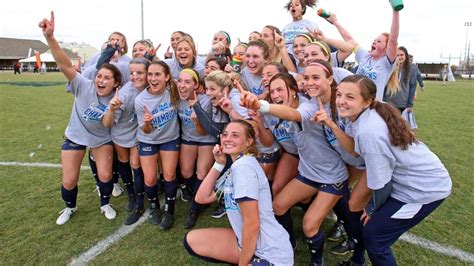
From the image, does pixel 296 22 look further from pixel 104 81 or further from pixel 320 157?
pixel 104 81

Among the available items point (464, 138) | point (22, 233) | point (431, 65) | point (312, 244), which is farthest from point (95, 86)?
point (431, 65)

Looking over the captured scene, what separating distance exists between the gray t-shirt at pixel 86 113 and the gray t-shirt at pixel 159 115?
1.50 feet

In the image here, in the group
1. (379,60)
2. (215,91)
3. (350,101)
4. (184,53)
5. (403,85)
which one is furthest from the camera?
(403,85)

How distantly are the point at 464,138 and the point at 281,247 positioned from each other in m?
7.97

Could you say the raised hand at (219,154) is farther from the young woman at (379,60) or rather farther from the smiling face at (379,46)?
the smiling face at (379,46)

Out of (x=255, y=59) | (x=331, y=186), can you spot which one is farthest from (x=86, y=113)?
(x=331, y=186)

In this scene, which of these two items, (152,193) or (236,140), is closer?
(236,140)

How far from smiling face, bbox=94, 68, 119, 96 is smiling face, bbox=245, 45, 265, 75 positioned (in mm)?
1601

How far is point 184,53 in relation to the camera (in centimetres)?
429

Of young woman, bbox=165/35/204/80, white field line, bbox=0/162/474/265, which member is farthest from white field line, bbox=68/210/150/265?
young woman, bbox=165/35/204/80

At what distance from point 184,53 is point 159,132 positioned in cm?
108

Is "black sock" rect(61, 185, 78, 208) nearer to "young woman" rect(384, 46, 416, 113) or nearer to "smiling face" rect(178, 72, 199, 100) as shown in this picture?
"smiling face" rect(178, 72, 199, 100)

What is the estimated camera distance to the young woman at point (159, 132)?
387 cm

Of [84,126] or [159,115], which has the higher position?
[159,115]
